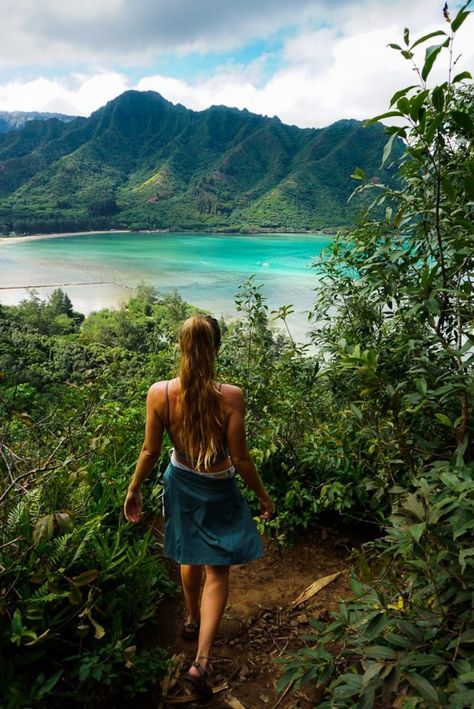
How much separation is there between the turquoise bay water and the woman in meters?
33.1

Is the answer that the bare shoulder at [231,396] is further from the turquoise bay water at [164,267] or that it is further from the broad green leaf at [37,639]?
the turquoise bay water at [164,267]

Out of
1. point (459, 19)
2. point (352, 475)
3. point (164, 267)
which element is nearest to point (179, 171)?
point (164, 267)

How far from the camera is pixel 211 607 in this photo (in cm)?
171

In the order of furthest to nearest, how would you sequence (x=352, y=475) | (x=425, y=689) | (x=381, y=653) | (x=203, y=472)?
(x=352, y=475) < (x=203, y=472) < (x=381, y=653) < (x=425, y=689)

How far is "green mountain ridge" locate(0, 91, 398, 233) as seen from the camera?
323 ft

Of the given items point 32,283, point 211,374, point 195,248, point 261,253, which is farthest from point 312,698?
point 195,248

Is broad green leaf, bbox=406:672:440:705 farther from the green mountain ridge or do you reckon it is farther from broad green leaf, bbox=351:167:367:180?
the green mountain ridge

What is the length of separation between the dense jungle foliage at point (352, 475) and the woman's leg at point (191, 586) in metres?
0.16

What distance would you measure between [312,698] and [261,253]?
263 ft

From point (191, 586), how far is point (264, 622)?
17.7 inches

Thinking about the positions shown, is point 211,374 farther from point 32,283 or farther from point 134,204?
point 134,204

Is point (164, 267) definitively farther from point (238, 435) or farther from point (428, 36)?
point (428, 36)

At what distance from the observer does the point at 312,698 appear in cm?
167

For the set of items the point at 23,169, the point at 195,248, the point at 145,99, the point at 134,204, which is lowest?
the point at 195,248
